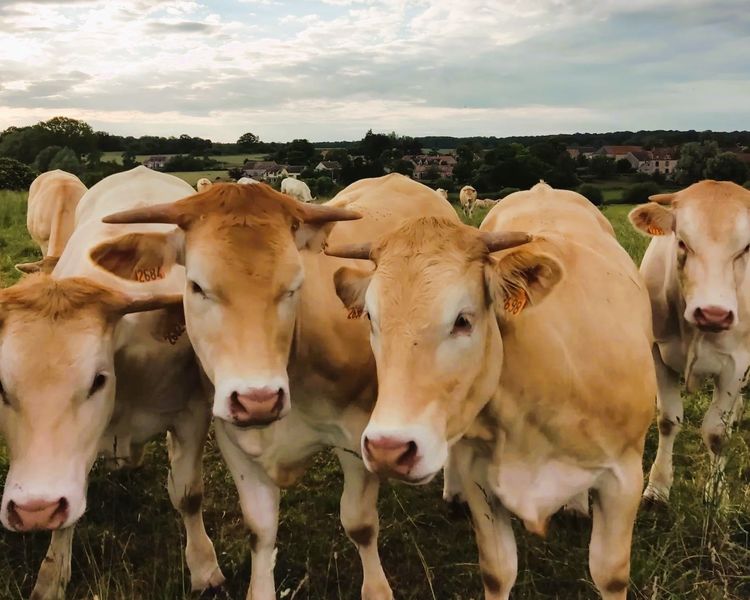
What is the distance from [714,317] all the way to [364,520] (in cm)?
222

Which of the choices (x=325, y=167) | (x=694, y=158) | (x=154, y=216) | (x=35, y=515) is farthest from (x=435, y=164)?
(x=35, y=515)

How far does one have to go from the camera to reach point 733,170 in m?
8.36

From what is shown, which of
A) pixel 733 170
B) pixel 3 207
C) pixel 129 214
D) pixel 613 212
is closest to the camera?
pixel 129 214

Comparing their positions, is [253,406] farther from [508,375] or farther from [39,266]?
[39,266]

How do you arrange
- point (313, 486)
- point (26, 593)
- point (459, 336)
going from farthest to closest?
1. point (313, 486)
2. point (26, 593)
3. point (459, 336)

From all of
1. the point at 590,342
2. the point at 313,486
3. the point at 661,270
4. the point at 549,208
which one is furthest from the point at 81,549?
the point at 661,270

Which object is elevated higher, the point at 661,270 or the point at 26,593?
the point at 661,270

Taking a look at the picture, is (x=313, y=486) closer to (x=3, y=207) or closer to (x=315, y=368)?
(x=315, y=368)

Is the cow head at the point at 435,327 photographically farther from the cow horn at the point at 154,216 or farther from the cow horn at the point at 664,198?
the cow horn at the point at 664,198

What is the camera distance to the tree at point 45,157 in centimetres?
3345

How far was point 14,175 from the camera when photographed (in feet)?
119

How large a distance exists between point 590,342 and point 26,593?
318cm

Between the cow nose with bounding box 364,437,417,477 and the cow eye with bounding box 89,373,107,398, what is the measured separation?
1396mm

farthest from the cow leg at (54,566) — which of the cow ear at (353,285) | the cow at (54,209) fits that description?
the cow at (54,209)
